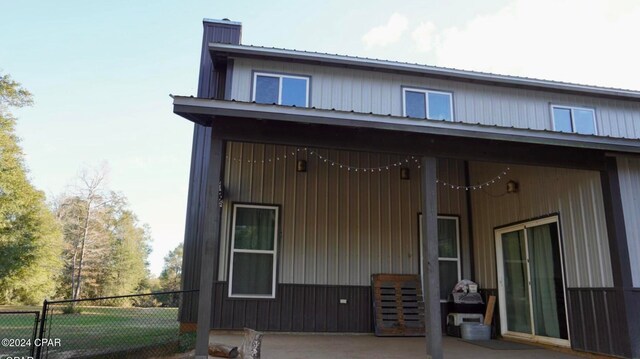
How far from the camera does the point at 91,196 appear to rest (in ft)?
84.6

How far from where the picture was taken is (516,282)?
21.8ft

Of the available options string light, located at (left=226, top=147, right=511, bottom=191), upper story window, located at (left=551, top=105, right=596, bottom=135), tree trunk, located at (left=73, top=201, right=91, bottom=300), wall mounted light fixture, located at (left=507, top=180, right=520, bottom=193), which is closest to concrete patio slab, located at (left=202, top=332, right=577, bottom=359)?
wall mounted light fixture, located at (left=507, top=180, right=520, bottom=193)

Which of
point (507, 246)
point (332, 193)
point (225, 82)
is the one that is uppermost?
point (225, 82)

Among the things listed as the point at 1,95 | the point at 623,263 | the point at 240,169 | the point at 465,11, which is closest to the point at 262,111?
the point at 240,169

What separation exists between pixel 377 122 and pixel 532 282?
144 inches

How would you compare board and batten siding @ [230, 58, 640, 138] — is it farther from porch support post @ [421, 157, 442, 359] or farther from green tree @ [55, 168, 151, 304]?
green tree @ [55, 168, 151, 304]

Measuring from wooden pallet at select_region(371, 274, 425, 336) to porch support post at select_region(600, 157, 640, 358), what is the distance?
2.84 m

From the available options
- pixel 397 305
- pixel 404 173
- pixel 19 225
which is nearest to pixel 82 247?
pixel 19 225

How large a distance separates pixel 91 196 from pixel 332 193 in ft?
75.4

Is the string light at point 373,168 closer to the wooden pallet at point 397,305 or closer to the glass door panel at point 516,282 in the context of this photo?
the glass door panel at point 516,282

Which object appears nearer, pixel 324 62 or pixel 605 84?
pixel 324 62

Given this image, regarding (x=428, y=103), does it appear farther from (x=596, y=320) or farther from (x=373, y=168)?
(x=596, y=320)

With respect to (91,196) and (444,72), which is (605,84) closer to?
(444,72)

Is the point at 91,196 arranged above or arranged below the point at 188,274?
above
